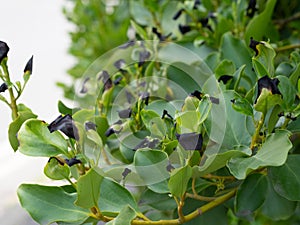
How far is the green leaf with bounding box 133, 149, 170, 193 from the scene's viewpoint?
0.48m

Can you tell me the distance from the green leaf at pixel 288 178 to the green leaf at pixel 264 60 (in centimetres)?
10

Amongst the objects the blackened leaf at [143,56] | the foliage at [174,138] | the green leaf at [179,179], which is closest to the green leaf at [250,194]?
the foliage at [174,138]

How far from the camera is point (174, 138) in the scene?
0.49 metres

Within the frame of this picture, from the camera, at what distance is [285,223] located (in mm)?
963

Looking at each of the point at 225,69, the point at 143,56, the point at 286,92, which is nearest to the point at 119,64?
the point at 143,56

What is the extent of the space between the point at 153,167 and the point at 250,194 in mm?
127

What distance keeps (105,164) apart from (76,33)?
Result: 2.87 feet

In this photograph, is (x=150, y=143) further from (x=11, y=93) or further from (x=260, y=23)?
(x=260, y=23)

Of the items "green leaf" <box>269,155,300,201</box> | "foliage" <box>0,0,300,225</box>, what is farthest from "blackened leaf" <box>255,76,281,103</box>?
"green leaf" <box>269,155,300,201</box>

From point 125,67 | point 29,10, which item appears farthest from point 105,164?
point 29,10

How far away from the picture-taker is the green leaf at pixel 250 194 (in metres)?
0.54

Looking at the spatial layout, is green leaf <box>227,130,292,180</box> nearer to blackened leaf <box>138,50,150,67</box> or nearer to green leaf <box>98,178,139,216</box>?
green leaf <box>98,178,139,216</box>

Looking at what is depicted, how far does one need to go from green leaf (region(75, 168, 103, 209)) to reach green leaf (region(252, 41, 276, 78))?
0.58 ft

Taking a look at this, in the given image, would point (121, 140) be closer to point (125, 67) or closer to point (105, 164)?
point (105, 164)
